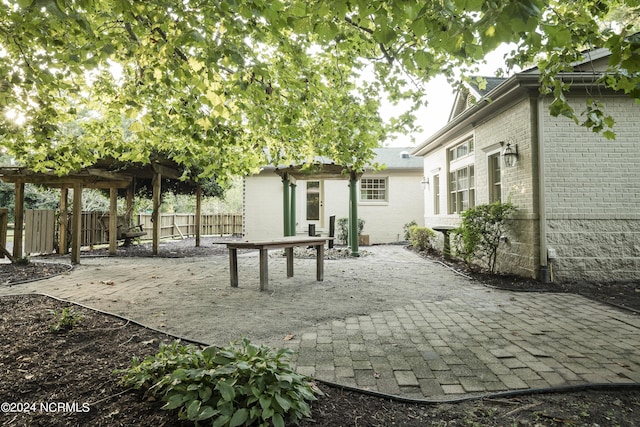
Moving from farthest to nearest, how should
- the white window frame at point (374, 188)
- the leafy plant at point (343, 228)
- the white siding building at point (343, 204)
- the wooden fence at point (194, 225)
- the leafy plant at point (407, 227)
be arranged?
the wooden fence at point (194, 225)
the white window frame at point (374, 188)
the white siding building at point (343, 204)
the leafy plant at point (407, 227)
the leafy plant at point (343, 228)

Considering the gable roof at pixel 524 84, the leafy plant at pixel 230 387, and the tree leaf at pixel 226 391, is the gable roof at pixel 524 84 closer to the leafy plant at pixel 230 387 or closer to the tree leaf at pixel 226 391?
the leafy plant at pixel 230 387

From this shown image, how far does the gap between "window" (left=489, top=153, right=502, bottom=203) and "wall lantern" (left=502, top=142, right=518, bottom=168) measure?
40.8 inches

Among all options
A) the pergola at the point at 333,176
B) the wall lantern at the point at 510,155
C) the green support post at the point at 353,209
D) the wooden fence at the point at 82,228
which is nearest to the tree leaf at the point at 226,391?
the wall lantern at the point at 510,155

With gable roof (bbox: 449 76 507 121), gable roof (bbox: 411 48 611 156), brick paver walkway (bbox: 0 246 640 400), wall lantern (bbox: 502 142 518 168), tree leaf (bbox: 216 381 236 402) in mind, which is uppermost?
gable roof (bbox: 449 76 507 121)

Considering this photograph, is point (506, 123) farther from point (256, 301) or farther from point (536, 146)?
point (256, 301)

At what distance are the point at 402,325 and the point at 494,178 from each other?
5.92 metres

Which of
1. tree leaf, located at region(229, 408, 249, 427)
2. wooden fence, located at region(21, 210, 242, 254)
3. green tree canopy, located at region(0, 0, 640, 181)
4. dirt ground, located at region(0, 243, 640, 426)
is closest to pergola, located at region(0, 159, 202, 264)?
wooden fence, located at region(21, 210, 242, 254)

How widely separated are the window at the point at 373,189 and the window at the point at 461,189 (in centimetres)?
516

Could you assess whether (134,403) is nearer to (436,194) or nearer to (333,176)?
(333,176)

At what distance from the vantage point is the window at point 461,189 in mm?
9898

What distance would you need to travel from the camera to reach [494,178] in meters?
8.49

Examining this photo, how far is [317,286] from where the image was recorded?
A: 20.4 feet

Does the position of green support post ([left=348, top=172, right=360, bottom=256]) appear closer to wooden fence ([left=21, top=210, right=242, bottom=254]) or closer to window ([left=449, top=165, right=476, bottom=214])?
window ([left=449, top=165, right=476, bottom=214])

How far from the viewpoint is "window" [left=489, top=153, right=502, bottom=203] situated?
27.4 ft
